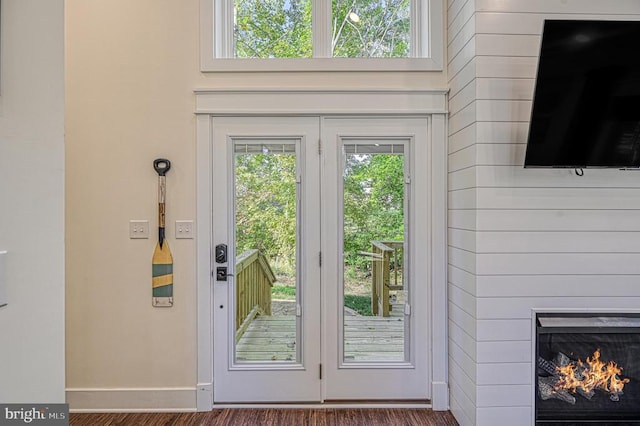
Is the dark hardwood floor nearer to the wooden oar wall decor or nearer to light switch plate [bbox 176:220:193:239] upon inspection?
the wooden oar wall decor

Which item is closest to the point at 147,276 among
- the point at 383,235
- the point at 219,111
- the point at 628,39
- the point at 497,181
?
the point at 219,111

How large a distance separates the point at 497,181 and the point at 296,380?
5.79ft

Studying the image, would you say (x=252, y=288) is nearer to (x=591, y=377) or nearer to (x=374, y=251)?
(x=374, y=251)

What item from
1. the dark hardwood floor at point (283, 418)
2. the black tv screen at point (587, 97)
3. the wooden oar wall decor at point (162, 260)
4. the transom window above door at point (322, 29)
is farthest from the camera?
the transom window above door at point (322, 29)

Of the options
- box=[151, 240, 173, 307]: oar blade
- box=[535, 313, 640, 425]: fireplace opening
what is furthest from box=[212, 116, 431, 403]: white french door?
box=[535, 313, 640, 425]: fireplace opening

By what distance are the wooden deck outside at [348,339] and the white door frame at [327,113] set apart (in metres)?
0.23

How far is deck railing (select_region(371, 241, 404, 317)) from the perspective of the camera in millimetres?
2486

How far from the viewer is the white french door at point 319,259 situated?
2.45m

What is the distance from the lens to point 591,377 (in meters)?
2.08

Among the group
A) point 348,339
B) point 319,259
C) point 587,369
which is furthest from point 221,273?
point 587,369

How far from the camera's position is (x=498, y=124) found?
6.58ft

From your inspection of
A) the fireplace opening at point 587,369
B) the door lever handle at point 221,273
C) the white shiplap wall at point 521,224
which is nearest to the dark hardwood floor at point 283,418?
the white shiplap wall at point 521,224

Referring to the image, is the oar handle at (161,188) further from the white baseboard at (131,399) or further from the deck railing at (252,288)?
the white baseboard at (131,399)

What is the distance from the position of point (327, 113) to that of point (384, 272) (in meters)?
1.12
